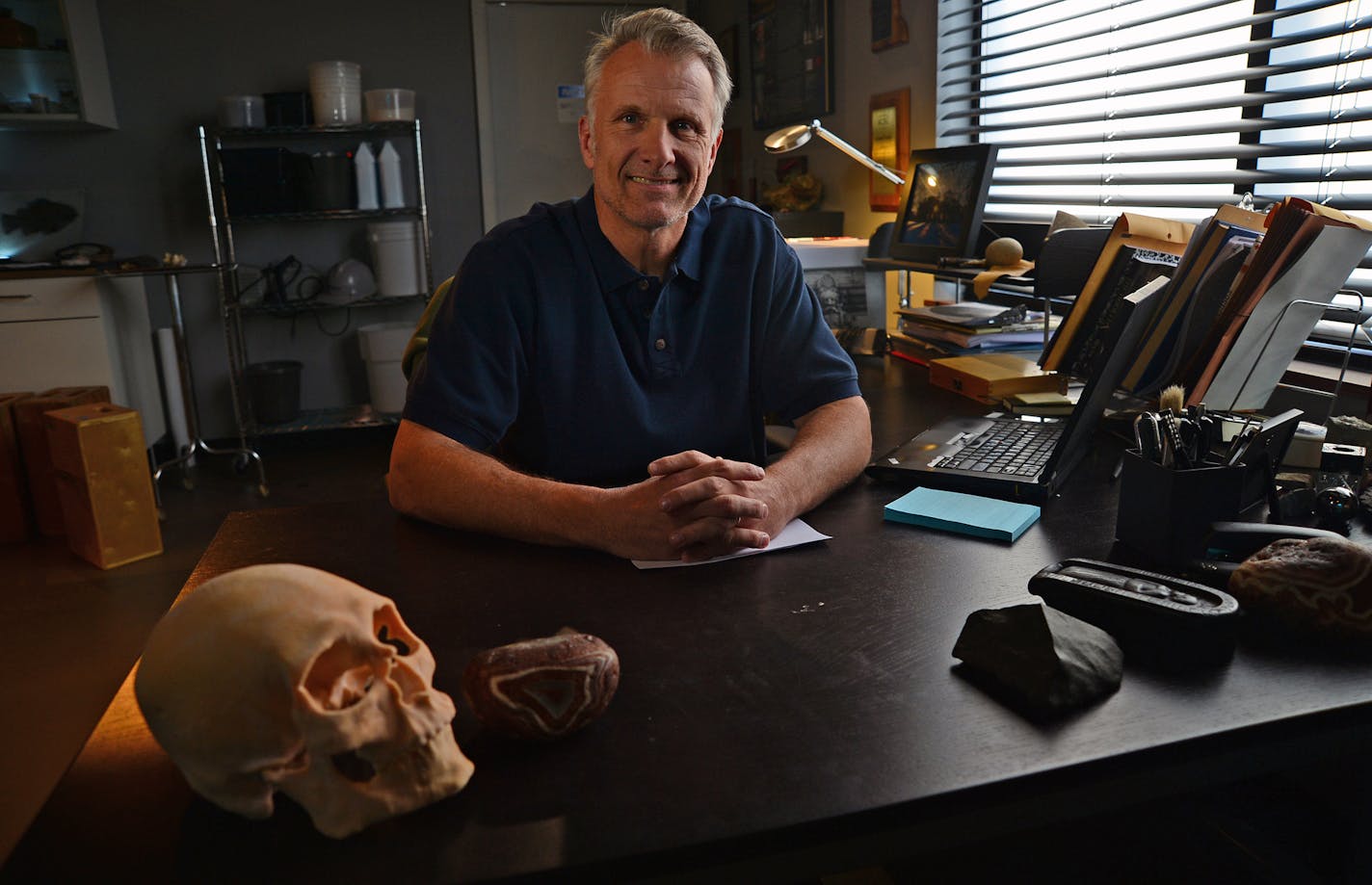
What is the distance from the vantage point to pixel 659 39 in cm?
150

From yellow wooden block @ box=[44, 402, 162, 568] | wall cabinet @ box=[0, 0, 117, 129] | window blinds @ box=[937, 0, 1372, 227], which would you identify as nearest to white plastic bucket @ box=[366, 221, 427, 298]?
wall cabinet @ box=[0, 0, 117, 129]

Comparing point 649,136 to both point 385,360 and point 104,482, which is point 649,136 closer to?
point 104,482

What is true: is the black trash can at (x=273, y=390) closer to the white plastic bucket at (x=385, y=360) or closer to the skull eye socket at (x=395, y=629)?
the white plastic bucket at (x=385, y=360)

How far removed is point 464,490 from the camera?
1.13 meters

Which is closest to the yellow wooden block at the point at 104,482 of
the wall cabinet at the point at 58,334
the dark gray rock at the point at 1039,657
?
the wall cabinet at the point at 58,334

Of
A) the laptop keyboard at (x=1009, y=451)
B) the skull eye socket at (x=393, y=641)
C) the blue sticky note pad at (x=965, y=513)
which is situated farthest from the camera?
the laptop keyboard at (x=1009, y=451)

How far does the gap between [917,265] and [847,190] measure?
45.3 inches

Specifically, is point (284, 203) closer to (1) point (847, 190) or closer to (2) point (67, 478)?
(2) point (67, 478)

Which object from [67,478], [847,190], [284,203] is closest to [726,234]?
[847,190]

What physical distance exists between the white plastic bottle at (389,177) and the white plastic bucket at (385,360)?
23.2 inches

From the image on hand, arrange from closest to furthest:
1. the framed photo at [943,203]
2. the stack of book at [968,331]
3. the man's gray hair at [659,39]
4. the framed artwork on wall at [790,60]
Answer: the man's gray hair at [659,39]
the stack of book at [968,331]
the framed photo at [943,203]
the framed artwork on wall at [790,60]

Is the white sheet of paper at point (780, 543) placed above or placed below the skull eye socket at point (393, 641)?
below

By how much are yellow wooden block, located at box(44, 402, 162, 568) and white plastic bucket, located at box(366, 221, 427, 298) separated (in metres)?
1.52

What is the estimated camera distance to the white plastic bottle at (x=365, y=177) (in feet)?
14.4
